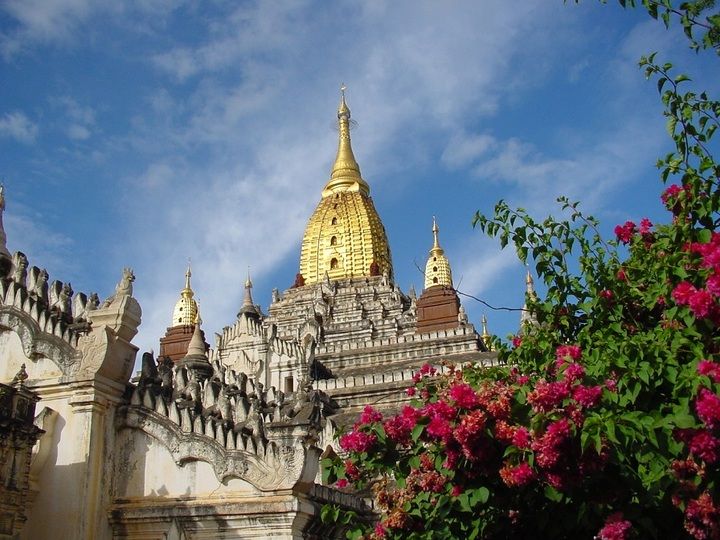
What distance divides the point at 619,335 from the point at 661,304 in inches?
23.6

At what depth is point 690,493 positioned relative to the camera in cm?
630

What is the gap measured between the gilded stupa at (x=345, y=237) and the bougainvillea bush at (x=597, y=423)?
1891 inches

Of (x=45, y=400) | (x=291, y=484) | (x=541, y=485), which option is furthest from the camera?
(x=45, y=400)

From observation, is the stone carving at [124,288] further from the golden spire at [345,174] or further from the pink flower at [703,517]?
the golden spire at [345,174]

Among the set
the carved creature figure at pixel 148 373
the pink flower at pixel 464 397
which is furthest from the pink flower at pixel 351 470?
the carved creature figure at pixel 148 373

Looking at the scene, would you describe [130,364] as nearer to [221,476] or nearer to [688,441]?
[221,476]

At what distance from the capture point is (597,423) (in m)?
6.13

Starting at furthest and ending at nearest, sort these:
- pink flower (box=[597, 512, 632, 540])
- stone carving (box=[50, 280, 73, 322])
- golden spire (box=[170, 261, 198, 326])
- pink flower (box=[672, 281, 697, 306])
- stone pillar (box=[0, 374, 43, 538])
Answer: golden spire (box=[170, 261, 198, 326]) < stone carving (box=[50, 280, 73, 322]) < stone pillar (box=[0, 374, 43, 538]) < pink flower (box=[672, 281, 697, 306]) < pink flower (box=[597, 512, 632, 540])

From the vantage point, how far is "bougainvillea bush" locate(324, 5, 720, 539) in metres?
6.28

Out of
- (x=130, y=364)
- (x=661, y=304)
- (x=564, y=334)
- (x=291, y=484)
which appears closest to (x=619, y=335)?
(x=661, y=304)

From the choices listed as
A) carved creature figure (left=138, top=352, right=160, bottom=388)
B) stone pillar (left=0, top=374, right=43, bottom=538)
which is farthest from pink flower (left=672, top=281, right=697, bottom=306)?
carved creature figure (left=138, top=352, right=160, bottom=388)

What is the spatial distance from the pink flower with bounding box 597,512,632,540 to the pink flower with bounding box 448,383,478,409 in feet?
4.65

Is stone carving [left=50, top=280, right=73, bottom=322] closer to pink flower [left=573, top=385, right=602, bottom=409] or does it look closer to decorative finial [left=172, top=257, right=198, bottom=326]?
pink flower [left=573, top=385, right=602, bottom=409]

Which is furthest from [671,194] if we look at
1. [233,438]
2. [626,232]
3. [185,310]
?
[185,310]
